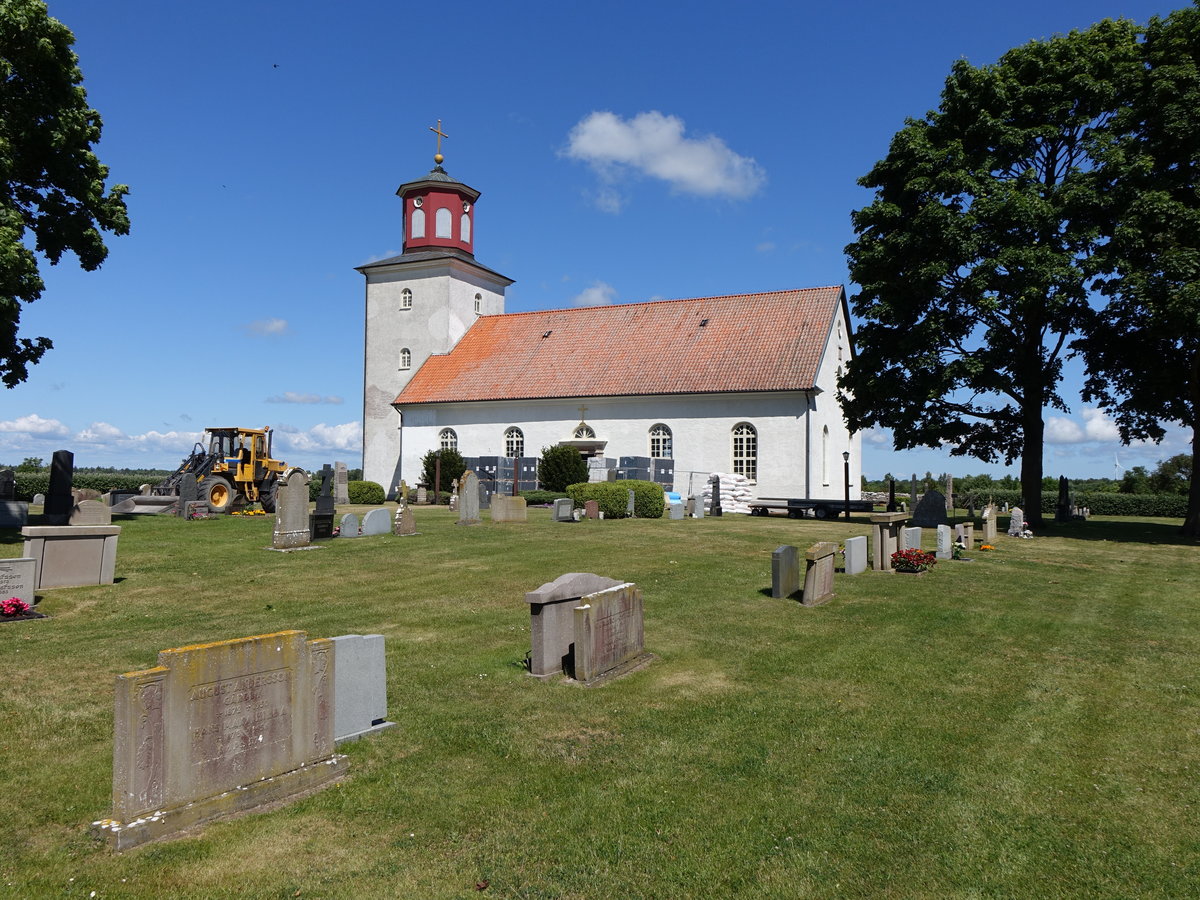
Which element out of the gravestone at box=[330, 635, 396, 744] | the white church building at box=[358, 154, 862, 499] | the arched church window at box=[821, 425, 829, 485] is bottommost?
the gravestone at box=[330, 635, 396, 744]

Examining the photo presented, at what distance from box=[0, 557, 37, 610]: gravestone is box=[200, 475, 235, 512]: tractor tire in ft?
51.0

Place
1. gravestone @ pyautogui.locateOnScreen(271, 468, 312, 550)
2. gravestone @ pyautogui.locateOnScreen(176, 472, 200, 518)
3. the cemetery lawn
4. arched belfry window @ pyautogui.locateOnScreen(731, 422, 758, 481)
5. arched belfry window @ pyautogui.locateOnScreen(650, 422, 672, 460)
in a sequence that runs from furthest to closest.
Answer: arched belfry window @ pyautogui.locateOnScreen(650, 422, 672, 460), arched belfry window @ pyautogui.locateOnScreen(731, 422, 758, 481), gravestone @ pyautogui.locateOnScreen(176, 472, 200, 518), gravestone @ pyautogui.locateOnScreen(271, 468, 312, 550), the cemetery lawn

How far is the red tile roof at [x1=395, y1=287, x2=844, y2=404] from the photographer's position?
108 feet

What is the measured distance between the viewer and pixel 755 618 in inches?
442

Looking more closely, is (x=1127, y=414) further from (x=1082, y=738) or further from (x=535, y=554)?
(x=1082, y=738)

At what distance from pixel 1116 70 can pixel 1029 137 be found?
264 centimetres

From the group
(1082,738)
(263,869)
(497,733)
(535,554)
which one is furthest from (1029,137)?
(263,869)

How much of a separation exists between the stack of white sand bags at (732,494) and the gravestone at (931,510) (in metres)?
7.29

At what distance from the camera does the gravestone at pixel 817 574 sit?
1203 centimetres

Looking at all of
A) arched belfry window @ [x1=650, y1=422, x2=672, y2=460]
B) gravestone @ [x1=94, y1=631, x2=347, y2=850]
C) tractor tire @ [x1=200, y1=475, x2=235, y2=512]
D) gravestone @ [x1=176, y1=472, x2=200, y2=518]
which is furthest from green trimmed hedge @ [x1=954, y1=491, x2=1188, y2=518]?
gravestone @ [x1=94, y1=631, x2=347, y2=850]

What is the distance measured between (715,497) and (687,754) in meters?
23.5

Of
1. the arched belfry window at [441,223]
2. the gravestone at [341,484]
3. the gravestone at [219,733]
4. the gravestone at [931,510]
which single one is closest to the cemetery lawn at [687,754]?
the gravestone at [219,733]

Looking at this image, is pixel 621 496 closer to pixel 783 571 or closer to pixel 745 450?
pixel 745 450

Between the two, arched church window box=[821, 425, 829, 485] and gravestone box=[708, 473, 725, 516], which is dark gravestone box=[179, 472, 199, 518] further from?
arched church window box=[821, 425, 829, 485]
